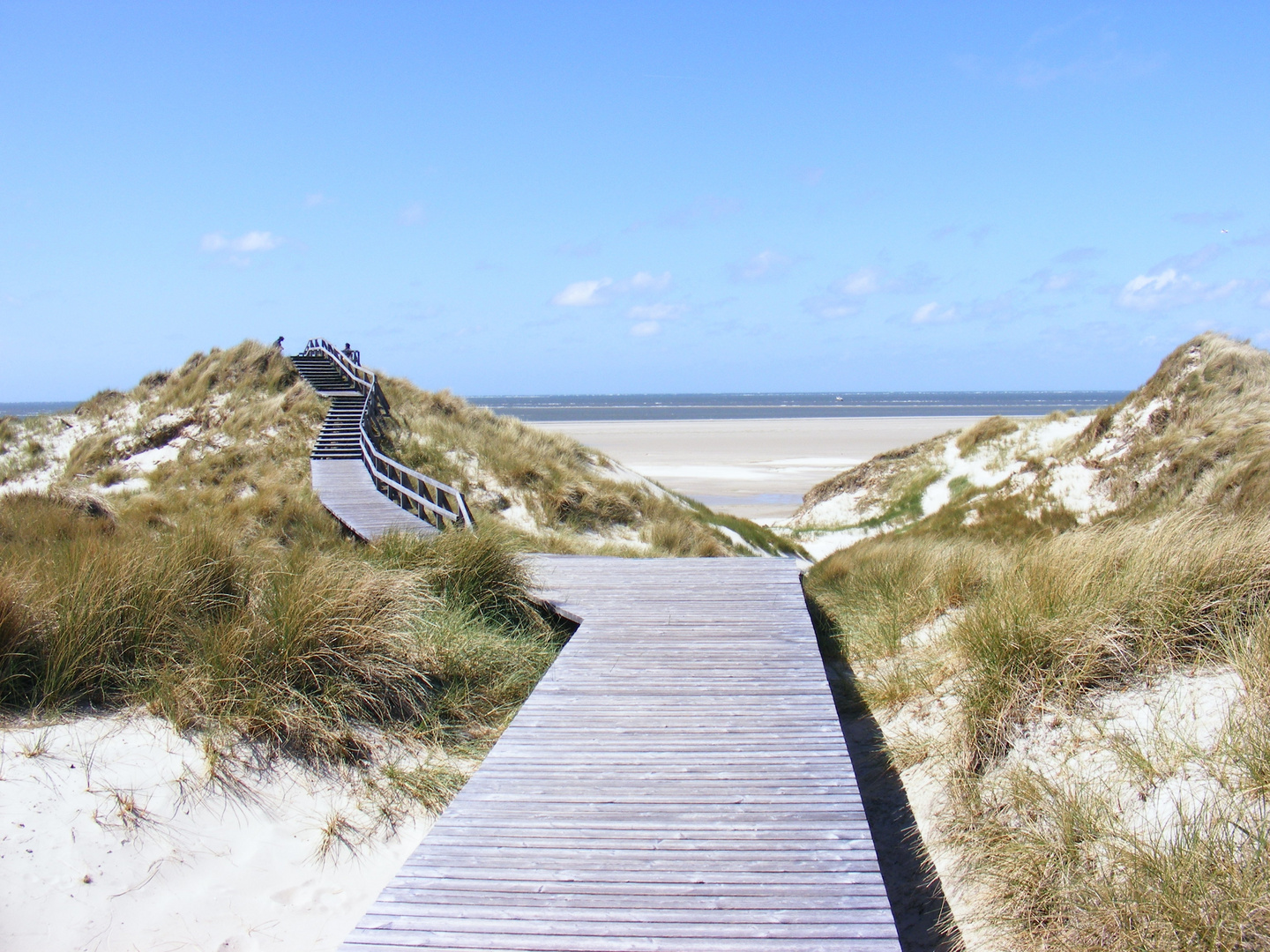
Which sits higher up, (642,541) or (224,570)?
(224,570)

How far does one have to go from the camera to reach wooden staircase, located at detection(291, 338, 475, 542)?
42.9ft

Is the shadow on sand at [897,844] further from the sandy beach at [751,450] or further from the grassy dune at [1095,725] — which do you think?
the sandy beach at [751,450]

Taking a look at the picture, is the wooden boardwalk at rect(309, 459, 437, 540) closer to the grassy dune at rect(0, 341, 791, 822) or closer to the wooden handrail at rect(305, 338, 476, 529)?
the wooden handrail at rect(305, 338, 476, 529)

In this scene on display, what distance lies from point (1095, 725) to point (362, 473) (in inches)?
655

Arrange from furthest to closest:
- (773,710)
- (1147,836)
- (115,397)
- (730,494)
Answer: (730,494) < (115,397) < (773,710) < (1147,836)

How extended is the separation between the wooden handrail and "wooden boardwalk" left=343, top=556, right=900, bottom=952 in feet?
15.0

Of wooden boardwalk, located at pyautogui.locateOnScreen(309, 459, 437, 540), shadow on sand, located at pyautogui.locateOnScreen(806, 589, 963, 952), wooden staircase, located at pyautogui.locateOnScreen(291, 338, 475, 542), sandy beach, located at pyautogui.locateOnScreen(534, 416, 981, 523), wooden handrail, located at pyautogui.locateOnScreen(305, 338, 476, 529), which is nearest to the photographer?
shadow on sand, located at pyautogui.locateOnScreen(806, 589, 963, 952)

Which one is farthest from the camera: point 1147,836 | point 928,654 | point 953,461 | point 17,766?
point 953,461

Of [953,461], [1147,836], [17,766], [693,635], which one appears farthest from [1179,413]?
[17,766]

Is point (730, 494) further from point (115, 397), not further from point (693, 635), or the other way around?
point (693, 635)

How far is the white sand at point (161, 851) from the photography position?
4.57m

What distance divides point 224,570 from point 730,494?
91.9 ft

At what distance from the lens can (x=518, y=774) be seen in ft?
15.9

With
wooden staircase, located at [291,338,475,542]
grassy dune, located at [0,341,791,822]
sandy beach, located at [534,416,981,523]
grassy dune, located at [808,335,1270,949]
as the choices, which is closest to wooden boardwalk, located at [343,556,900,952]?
grassy dune, located at [808,335,1270,949]
